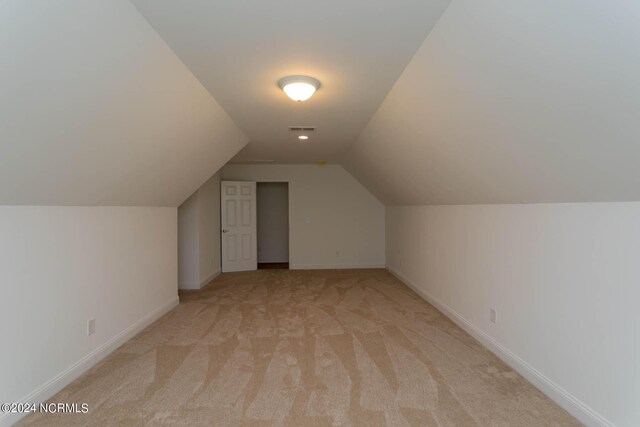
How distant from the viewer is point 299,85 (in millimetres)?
2793

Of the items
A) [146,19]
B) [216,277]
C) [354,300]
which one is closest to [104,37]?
[146,19]

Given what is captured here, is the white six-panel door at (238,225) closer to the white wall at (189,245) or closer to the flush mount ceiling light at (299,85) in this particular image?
the white wall at (189,245)

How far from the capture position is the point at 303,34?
2.17 meters

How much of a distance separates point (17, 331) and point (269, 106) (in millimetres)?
2625

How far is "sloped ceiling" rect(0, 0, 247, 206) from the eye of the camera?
154cm

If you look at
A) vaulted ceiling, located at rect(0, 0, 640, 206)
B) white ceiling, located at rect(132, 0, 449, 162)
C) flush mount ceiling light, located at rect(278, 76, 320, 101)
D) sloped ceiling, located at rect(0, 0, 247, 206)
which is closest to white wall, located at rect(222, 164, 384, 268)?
white ceiling, located at rect(132, 0, 449, 162)

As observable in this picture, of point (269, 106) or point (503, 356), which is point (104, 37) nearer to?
point (269, 106)

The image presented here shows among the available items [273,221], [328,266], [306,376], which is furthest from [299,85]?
[273,221]

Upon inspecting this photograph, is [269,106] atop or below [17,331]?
atop

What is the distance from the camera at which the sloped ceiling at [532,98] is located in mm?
1367

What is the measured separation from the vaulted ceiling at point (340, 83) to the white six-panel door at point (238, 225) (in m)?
3.60

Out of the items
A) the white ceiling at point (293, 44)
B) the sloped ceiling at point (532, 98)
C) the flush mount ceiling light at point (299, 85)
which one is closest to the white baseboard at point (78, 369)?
the white ceiling at point (293, 44)

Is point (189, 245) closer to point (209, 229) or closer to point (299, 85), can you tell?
point (209, 229)

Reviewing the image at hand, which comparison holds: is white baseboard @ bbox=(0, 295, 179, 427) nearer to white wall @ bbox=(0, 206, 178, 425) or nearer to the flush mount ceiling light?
white wall @ bbox=(0, 206, 178, 425)
